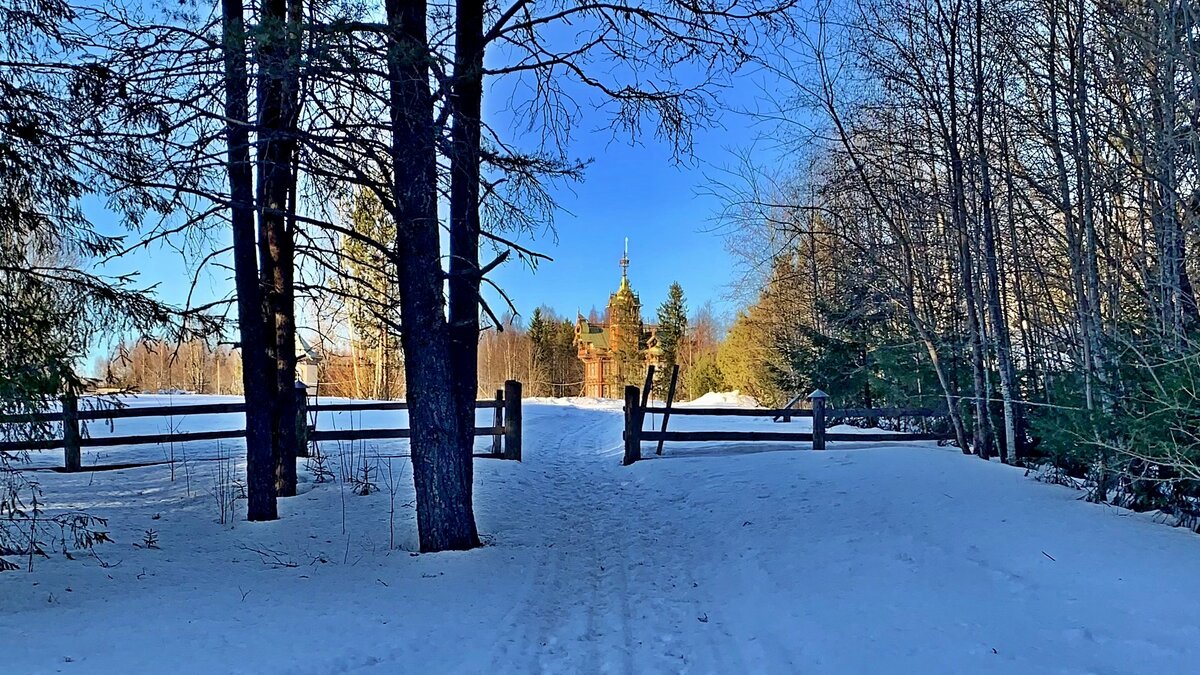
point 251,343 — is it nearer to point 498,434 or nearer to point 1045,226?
point 498,434

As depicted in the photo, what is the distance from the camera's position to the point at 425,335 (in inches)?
220

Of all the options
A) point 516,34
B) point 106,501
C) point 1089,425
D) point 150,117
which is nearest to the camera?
point 150,117

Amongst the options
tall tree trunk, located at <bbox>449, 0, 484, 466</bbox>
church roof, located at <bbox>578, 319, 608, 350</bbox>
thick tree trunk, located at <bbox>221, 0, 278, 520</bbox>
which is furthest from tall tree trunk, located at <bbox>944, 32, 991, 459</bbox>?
church roof, located at <bbox>578, 319, 608, 350</bbox>

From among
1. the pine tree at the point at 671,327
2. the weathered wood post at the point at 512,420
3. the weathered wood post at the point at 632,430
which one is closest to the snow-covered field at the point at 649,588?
the weathered wood post at the point at 512,420

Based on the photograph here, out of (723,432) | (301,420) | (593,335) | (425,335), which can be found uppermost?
(593,335)

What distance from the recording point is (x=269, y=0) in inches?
267

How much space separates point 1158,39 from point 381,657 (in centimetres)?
713

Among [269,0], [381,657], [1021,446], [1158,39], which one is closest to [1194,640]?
[381,657]

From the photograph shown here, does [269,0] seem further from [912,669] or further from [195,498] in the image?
[912,669]

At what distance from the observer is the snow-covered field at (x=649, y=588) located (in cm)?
349

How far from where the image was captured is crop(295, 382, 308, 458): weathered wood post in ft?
31.7

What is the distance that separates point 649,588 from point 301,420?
7050 millimetres

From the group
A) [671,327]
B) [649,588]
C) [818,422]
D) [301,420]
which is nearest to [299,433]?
[301,420]

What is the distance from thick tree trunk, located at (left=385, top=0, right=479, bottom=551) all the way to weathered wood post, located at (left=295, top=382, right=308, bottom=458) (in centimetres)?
472
